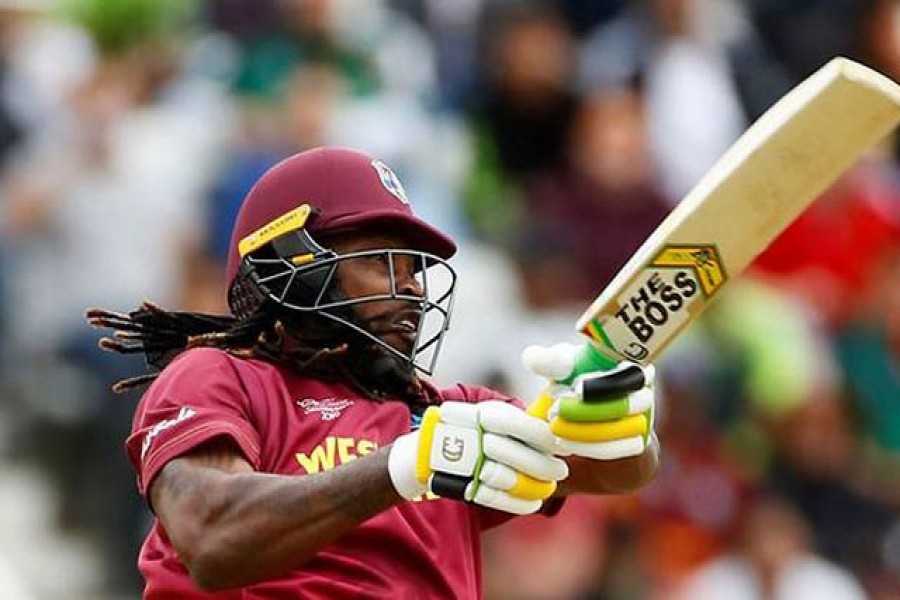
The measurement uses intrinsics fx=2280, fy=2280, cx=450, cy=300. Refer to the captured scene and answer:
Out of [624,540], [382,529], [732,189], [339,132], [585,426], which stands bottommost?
[624,540]

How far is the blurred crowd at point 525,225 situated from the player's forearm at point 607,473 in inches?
128

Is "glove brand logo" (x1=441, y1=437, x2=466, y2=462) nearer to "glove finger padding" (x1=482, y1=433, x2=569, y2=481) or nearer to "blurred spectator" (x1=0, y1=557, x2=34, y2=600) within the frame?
"glove finger padding" (x1=482, y1=433, x2=569, y2=481)

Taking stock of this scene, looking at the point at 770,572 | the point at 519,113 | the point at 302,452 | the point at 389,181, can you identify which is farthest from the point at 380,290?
the point at 519,113

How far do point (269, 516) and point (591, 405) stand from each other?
24.3 inches

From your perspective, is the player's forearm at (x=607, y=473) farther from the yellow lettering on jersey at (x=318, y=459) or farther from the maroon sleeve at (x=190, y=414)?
the maroon sleeve at (x=190, y=414)

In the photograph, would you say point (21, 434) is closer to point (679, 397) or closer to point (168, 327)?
point (679, 397)

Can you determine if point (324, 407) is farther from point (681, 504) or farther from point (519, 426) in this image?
point (681, 504)

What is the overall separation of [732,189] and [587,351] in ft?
1.29

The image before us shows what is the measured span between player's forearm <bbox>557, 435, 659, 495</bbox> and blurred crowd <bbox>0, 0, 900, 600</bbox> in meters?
3.25

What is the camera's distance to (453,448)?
397cm

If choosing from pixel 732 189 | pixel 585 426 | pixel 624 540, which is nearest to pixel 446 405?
pixel 585 426

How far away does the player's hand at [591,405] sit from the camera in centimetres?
393

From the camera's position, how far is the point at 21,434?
913 cm

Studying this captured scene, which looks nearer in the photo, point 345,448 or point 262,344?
point 345,448
